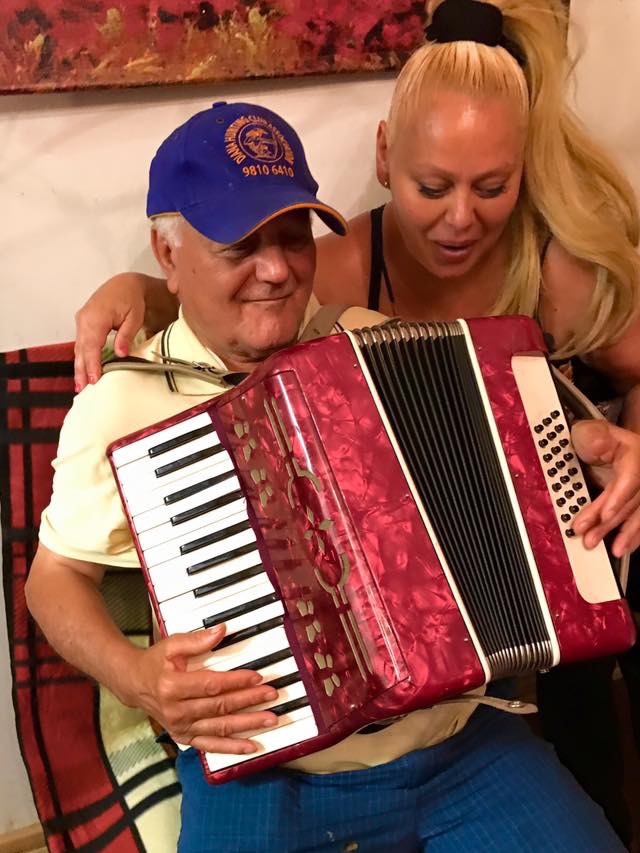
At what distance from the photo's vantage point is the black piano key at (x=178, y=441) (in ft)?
3.18

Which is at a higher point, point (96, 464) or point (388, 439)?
point (388, 439)

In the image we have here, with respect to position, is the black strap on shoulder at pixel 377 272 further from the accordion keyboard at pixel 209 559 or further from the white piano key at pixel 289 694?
the white piano key at pixel 289 694

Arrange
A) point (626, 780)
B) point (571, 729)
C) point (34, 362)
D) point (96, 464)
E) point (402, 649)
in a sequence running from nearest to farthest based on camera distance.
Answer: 1. point (402, 649)
2. point (96, 464)
3. point (34, 362)
4. point (571, 729)
5. point (626, 780)

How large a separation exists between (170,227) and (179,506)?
38 centimetres

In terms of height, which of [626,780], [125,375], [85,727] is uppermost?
[125,375]

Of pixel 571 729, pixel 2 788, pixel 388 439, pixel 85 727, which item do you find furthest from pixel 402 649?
pixel 2 788

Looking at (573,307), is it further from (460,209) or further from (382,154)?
(382,154)

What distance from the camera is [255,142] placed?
1026mm

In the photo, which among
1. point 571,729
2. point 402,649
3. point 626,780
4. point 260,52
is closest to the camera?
point 402,649

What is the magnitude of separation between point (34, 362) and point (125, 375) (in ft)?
0.69

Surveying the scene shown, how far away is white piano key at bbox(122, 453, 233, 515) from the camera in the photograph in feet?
3.16

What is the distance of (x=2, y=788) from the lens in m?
1.62

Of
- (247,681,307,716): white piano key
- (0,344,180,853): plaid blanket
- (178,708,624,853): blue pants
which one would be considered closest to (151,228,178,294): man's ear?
(0,344,180,853): plaid blanket

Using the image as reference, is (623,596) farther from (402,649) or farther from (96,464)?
(96,464)
